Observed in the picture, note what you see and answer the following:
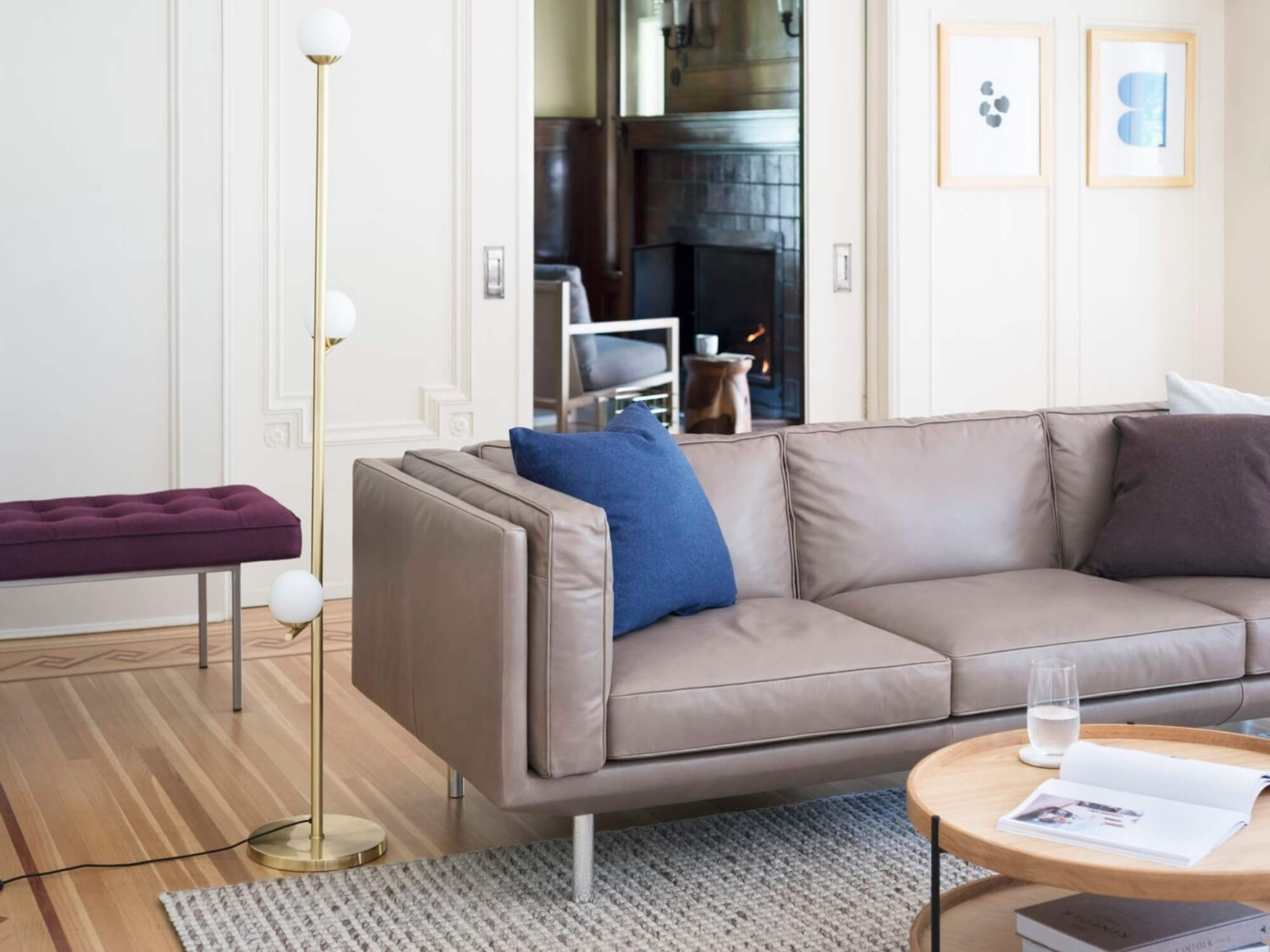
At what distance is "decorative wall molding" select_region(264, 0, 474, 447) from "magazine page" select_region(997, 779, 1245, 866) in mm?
3163

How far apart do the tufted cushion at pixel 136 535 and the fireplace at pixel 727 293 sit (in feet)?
12.6

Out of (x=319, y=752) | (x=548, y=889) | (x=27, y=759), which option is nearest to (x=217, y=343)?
(x=27, y=759)

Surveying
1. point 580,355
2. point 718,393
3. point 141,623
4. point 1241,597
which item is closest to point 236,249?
point 141,623

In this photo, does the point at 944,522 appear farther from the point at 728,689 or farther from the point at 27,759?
the point at 27,759

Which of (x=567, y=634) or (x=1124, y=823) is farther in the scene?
(x=567, y=634)

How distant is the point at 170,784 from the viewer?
10.6 ft

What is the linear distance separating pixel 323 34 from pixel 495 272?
231 cm

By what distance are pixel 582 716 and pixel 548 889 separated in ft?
1.24

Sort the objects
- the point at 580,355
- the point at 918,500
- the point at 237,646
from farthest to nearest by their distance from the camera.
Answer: the point at 580,355
the point at 237,646
the point at 918,500

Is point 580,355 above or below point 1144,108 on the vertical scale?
below

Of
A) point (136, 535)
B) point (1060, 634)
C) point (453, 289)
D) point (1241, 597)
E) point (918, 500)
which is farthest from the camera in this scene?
point (453, 289)

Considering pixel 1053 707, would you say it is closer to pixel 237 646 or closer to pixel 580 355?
pixel 237 646

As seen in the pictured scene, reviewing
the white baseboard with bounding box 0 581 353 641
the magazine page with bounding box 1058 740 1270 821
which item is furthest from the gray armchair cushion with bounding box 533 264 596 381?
the magazine page with bounding box 1058 740 1270 821

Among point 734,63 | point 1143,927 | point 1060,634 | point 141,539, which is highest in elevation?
point 734,63
